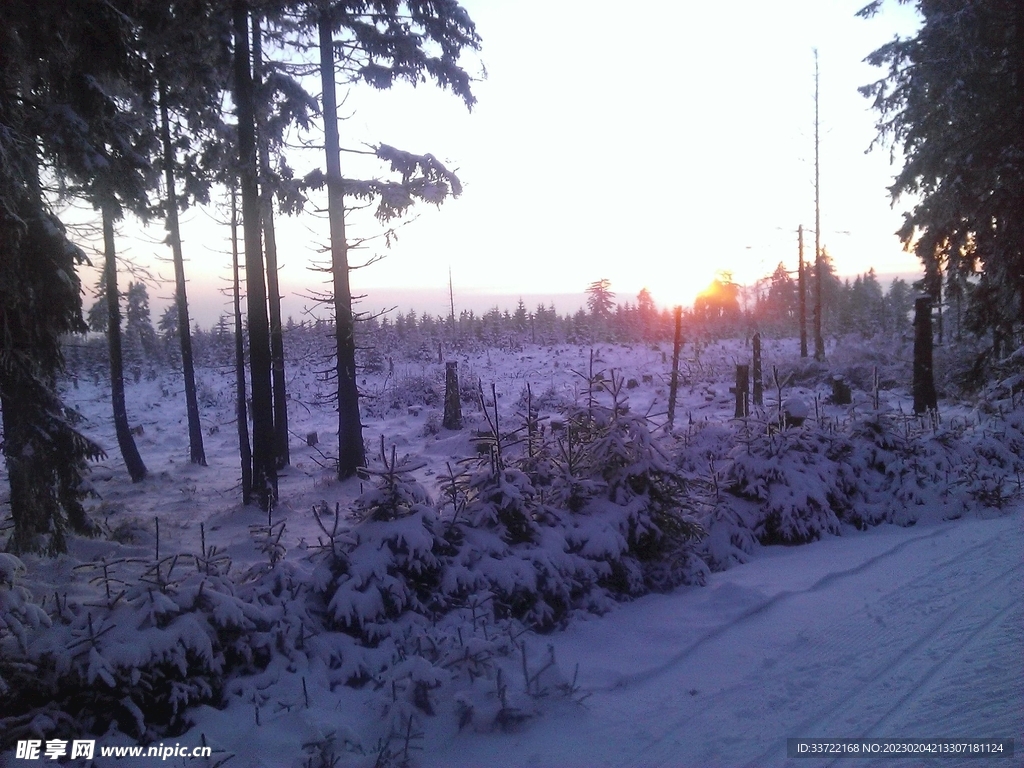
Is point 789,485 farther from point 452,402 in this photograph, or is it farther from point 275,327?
point 452,402

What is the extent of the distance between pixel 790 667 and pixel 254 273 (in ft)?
31.8

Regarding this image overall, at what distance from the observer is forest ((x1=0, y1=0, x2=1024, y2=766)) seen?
427 centimetres

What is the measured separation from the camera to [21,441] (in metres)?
6.82

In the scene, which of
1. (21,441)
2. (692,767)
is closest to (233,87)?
(21,441)

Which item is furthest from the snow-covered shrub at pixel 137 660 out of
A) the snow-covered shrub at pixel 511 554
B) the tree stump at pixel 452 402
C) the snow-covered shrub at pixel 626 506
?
the tree stump at pixel 452 402

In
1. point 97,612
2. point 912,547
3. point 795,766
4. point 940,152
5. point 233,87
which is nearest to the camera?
point 795,766

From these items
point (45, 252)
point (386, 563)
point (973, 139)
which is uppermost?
point (973, 139)

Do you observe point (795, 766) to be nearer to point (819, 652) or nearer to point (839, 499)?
point (819, 652)

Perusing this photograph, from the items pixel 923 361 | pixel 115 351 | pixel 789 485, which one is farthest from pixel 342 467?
pixel 923 361

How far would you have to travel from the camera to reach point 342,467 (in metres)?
12.4

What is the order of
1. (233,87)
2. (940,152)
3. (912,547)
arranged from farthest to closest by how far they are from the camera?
(940,152) → (233,87) → (912,547)

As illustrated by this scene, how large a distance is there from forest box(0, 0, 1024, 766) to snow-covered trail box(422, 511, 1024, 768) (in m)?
0.34

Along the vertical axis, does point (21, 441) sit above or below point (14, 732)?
above

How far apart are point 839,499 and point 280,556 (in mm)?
7739
